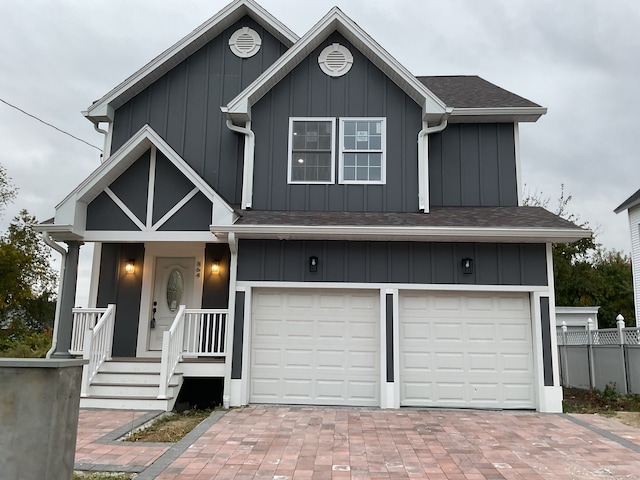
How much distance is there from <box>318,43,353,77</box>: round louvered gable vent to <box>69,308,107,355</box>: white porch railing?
589 cm

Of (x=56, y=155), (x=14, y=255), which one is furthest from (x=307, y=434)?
(x=56, y=155)

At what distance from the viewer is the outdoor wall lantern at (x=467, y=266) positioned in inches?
321

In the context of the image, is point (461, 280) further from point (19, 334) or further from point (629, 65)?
point (629, 65)

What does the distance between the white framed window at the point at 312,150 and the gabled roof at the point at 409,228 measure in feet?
2.90

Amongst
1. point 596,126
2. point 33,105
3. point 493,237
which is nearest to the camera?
point 493,237

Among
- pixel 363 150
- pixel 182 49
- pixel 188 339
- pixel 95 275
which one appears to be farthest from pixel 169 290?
pixel 182 49

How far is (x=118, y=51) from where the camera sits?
18.9 m

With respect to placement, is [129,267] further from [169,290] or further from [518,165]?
[518,165]

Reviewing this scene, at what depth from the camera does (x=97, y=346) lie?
26.1 ft

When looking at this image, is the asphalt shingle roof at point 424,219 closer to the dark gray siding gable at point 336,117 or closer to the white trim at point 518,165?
the dark gray siding gable at point 336,117

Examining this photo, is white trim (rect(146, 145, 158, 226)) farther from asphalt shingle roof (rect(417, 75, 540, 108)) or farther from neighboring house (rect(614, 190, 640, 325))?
neighboring house (rect(614, 190, 640, 325))

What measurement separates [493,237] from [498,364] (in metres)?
2.13

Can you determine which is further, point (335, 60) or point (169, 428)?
point (335, 60)

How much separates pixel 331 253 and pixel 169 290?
11.5ft
